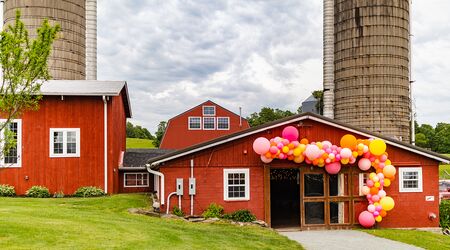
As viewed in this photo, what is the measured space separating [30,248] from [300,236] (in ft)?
30.6

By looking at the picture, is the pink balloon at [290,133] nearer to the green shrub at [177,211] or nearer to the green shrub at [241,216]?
the green shrub at [241,216]

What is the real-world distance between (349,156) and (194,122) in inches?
908

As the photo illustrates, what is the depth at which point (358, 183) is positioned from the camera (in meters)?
18.5

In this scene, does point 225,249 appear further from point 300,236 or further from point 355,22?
point 355,22

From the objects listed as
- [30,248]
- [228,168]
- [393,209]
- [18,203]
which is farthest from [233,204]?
[30,248]

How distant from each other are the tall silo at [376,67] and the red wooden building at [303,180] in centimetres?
2359

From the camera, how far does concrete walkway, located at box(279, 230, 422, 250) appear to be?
13422mm

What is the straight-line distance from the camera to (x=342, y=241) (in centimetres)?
1462

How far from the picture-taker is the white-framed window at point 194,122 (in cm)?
3934

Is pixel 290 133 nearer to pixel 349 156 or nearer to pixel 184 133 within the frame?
pixel 349 156

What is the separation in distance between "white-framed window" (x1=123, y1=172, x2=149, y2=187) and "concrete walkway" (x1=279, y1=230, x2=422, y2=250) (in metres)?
9.08

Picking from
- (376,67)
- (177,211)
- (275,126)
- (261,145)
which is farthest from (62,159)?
(376,67)

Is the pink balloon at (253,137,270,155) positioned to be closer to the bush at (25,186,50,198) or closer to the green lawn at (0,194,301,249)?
the green lawn at (0,194,301,249)

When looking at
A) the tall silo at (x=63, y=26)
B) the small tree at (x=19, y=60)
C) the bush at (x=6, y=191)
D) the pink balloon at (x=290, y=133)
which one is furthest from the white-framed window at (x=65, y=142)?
the tall silo at (x=63, y=26)
